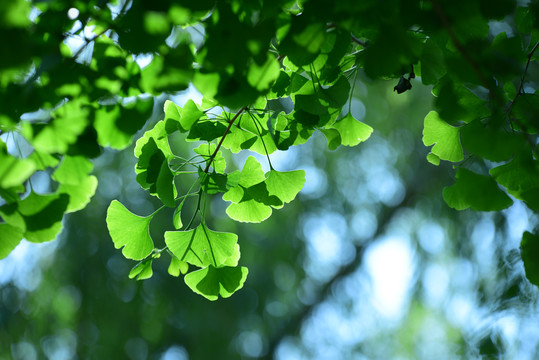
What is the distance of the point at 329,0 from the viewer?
0.42m

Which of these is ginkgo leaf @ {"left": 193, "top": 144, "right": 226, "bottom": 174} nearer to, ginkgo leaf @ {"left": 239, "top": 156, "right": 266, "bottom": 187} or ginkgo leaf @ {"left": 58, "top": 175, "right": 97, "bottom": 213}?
ginkgo leaf @ {"left": 239, "top": 156, "right": 266, "bottom": 187}

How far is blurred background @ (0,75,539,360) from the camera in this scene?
9.92ft

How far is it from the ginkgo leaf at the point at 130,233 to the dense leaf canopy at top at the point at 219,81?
0.04m

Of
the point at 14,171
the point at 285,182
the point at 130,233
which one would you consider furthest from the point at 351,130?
the point at 14,171

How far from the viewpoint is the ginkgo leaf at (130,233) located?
660mm

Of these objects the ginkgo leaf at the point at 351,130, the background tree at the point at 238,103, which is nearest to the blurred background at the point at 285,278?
the background tree at the point at 238,103

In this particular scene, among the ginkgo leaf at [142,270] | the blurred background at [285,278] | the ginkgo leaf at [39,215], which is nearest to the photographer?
the ginkgo leaf at [39,215]

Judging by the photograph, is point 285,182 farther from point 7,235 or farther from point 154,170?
point 7,235

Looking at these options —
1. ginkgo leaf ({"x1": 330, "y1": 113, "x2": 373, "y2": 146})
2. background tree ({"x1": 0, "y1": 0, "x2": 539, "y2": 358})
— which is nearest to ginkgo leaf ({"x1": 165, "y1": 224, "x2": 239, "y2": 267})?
background tree ({"x1": 0, "y1": 0, "x2": 539, "y2": 358})

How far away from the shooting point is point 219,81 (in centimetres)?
44

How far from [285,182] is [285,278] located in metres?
2.77

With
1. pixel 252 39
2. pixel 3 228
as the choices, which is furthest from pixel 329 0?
pixel 3 228

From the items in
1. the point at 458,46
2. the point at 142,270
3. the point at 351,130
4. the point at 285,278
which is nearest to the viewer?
the point at 458,46

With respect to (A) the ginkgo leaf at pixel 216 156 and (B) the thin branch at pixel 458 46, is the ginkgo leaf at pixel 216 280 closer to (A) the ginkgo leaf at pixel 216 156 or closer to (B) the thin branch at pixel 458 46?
(A) the ginkgo leaf at pixel 216 156
